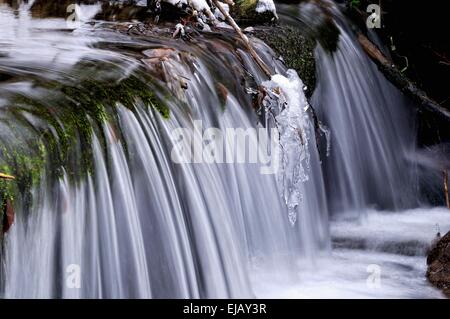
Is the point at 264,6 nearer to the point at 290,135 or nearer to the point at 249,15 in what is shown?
the point at 249,15

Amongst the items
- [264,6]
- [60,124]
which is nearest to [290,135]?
[264,6]

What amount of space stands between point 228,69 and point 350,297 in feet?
5.25

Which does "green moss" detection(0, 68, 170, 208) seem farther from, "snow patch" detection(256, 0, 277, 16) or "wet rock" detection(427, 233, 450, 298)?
"snow patch" detection(256, 0, 277, 16)

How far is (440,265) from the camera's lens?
505 cm

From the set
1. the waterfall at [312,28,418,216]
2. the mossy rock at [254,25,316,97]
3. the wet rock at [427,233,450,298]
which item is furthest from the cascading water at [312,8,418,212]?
the wet rock at [427,233,450,298]

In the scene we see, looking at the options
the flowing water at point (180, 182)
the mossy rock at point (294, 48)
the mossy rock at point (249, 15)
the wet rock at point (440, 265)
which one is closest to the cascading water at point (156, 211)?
the flowing water at point (180, 182)

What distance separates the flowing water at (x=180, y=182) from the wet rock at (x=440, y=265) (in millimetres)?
92

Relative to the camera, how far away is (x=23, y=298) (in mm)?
3434

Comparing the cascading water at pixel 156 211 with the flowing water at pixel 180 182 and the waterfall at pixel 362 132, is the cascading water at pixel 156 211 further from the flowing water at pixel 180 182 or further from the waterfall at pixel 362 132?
the waterfall at pixel 362 132

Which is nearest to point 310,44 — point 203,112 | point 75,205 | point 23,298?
point 203,112

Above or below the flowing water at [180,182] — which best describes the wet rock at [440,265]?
below

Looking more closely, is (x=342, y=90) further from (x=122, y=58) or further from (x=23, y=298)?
(x=23, y=298)

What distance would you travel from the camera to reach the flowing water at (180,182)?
3725 mm

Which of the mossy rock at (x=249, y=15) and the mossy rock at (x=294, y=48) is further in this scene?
the mossy rock at (x=249, y=15)
